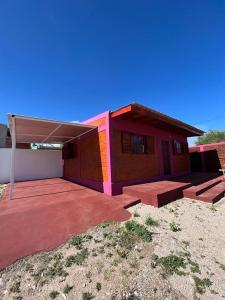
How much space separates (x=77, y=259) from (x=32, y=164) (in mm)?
11532

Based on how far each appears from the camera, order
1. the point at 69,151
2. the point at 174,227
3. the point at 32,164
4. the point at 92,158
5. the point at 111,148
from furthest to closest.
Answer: the point at 32,164 → the point at 69,151 → the point at 92,158 → the point at 111,148 → the point at 174,227

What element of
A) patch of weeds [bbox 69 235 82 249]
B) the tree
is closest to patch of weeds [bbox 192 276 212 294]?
patch of weeds [bbox 69 235 82 249]

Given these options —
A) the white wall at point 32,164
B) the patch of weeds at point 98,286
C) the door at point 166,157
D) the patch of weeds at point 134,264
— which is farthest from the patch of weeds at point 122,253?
the white wall at point 32,164

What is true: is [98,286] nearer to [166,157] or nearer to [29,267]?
[29,267]

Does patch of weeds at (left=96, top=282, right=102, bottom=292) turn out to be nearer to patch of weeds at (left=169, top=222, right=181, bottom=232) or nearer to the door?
patch of weeds at (left=169, top=222, right=181, bottom=232)

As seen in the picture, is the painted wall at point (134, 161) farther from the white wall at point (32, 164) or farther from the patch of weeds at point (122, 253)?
the white wall at point (32, 164)

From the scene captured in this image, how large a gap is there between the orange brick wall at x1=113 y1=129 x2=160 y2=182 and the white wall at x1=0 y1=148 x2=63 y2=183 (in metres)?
8.18

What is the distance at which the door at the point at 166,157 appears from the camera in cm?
898

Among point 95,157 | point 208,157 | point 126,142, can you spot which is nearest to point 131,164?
point 126,142

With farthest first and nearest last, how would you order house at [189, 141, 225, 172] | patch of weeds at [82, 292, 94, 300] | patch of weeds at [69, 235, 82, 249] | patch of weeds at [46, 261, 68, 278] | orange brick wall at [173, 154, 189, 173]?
house at [189, 141, 225, 172]
orange brick wall at [173, 154, 189, 173]
patch of weeds at [69, 235, 82, 249]
patch of weeds at [46, 261, 68, 278]
patch of weeds at [82, 292, 94, 300]

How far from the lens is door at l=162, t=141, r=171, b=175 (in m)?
8.98

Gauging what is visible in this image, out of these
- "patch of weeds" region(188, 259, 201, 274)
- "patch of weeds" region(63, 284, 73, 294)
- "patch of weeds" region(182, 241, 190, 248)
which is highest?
"patch of weeds" region(63, 284, 73, 294)

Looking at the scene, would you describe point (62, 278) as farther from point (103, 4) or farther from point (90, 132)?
point (103, 4)

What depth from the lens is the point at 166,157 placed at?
9.25m
